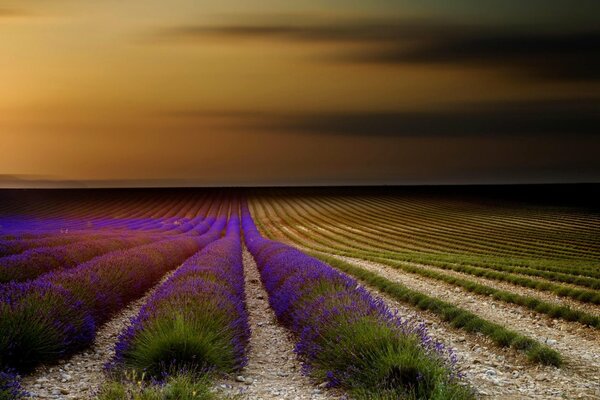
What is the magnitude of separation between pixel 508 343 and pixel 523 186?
108 meters

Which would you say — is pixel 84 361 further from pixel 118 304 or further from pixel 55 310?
pixel 118 304

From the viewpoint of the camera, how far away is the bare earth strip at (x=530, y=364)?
572 centimetres

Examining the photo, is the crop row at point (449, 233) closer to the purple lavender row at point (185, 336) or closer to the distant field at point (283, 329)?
the distant field at point (283, 329)

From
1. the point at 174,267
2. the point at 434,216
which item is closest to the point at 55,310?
the point at 174,267

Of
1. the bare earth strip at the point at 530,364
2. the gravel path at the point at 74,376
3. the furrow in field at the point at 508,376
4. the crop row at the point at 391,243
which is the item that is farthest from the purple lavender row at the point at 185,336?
the crop row at the point at 391,243

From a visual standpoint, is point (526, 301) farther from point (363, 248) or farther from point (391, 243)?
point (391, 243)

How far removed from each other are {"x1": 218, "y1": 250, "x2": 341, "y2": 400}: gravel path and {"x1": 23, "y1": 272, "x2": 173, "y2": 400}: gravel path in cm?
148

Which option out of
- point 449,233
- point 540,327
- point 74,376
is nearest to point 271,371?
point 74,376

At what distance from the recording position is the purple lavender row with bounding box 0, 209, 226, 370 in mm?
5527

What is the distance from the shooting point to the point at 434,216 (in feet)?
211

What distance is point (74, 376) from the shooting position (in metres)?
5.59

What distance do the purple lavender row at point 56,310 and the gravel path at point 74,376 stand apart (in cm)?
15

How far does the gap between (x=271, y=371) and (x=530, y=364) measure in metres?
3.79

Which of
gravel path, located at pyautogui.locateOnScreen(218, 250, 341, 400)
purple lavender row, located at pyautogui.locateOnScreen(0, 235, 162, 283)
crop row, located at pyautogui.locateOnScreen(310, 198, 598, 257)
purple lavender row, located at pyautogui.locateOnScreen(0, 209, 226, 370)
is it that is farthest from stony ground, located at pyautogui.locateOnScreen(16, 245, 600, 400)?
crop row, located at pyautogui.locateOnScreen(310, 198, 598, 257)
